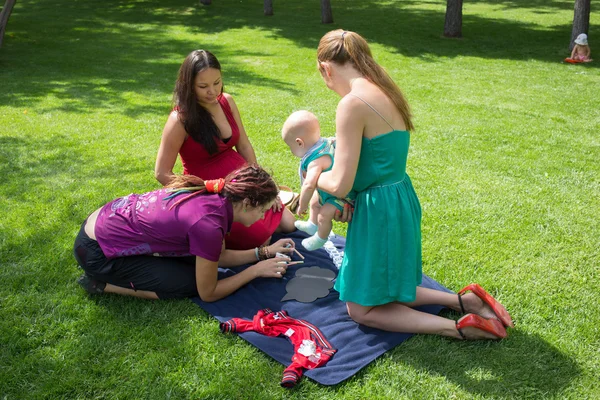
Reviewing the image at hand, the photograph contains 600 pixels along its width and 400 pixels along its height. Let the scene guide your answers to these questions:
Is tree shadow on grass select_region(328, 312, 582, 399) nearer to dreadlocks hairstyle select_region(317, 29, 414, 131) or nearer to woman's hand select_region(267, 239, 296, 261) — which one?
woman's hand select_region(267, 239, 296, 261)

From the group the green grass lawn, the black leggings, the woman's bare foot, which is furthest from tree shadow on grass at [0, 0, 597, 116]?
the woman's bare foot

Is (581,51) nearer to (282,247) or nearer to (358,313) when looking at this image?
(282,247)

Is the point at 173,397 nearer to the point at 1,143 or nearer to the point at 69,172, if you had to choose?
the point at 69,172

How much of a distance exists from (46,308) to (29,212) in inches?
64.1

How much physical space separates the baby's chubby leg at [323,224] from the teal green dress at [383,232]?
14 cm

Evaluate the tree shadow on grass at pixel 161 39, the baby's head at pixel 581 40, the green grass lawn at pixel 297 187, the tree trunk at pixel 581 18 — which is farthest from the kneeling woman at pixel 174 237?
the tree trunk at pixel 581 18

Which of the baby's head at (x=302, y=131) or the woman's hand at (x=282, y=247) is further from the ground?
the baby's head at (x=302, y=131)

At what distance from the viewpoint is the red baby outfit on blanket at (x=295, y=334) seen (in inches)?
116

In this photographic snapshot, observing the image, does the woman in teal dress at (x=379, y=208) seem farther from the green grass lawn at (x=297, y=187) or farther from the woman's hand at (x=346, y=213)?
the green grass lawn at (x=297, y=187)

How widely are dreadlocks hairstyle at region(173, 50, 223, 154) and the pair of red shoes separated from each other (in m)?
2.21

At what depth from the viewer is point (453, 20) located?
594 inches

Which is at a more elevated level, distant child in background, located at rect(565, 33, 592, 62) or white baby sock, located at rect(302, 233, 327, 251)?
distant child in background, located at rect(565, 33, 592, 62)

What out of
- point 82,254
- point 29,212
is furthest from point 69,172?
point 82,254

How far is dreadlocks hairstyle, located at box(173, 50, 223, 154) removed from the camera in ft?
12.7
